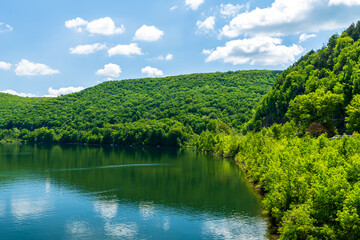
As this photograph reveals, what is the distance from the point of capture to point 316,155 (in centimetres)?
4366

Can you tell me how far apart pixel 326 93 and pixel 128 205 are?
2621 inches

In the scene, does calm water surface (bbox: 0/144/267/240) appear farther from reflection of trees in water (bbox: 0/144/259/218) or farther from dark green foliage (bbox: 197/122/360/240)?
dark green foliage (bbox: 197/122/360/240)

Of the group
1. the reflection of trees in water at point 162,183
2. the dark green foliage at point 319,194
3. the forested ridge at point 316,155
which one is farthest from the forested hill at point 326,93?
the dark green foliage at point 319,194

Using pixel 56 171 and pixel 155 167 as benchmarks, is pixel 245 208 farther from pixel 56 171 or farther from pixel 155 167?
pixel 56 171

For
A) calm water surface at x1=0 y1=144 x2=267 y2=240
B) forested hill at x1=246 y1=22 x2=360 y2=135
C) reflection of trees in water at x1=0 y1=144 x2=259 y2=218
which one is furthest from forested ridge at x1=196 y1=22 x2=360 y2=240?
calm water surface at x1=0 y1=144 x2=267 y2=240

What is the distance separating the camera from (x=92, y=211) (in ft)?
Answer: 174

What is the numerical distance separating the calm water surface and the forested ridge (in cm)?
652

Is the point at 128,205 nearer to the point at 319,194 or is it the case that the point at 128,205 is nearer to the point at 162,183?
the point at 162,183

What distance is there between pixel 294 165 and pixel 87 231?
31.1m

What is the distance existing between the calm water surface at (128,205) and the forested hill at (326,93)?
26706mm

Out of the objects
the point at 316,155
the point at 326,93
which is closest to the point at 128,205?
the point at 316,155

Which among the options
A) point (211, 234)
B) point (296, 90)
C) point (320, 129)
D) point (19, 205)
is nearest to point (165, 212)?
point (211, 234)

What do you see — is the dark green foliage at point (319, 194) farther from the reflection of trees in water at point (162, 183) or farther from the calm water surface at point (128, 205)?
the reflection of trees in water at point (162, 183)

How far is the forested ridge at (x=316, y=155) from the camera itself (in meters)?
31.2
